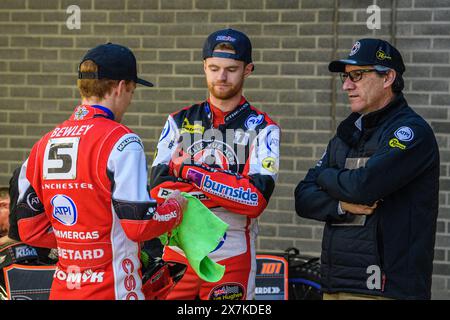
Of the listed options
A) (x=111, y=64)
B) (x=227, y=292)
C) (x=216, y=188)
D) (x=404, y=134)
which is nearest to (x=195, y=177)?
(x=216, y=188)

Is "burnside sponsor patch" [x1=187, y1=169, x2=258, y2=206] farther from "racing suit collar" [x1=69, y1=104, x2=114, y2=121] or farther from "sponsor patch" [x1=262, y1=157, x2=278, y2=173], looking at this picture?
"racing suit collar" [x1=69, y1=104, x2=114, y2=121]

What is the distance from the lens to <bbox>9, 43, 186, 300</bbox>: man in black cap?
319cm

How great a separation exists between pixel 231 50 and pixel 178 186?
823 mm

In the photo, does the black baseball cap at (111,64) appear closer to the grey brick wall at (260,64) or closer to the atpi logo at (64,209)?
the atpi logo at (64,209)

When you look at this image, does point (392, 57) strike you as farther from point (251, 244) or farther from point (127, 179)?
point (127, 179)

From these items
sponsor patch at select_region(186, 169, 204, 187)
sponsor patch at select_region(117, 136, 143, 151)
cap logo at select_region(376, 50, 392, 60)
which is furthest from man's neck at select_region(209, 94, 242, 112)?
sponsor patch at select_region(117, 136, 143, 151)

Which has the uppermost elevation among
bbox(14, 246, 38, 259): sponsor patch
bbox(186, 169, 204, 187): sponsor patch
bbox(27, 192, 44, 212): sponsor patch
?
bbox(186, 169, 204, 187): sponsor patch

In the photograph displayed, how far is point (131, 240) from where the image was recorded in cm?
329

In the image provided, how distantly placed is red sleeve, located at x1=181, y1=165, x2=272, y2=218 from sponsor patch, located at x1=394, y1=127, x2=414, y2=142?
770mm

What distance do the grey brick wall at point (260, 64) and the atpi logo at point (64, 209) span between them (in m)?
4.06

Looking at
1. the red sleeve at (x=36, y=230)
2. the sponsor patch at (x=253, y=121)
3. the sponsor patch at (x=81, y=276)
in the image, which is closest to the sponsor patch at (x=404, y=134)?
the sponsor patch at (x=253, y=121)

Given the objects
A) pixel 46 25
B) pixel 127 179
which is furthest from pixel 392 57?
pixel 46 25

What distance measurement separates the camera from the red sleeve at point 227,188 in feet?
13.0

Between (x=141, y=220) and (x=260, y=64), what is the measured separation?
4.19 m
